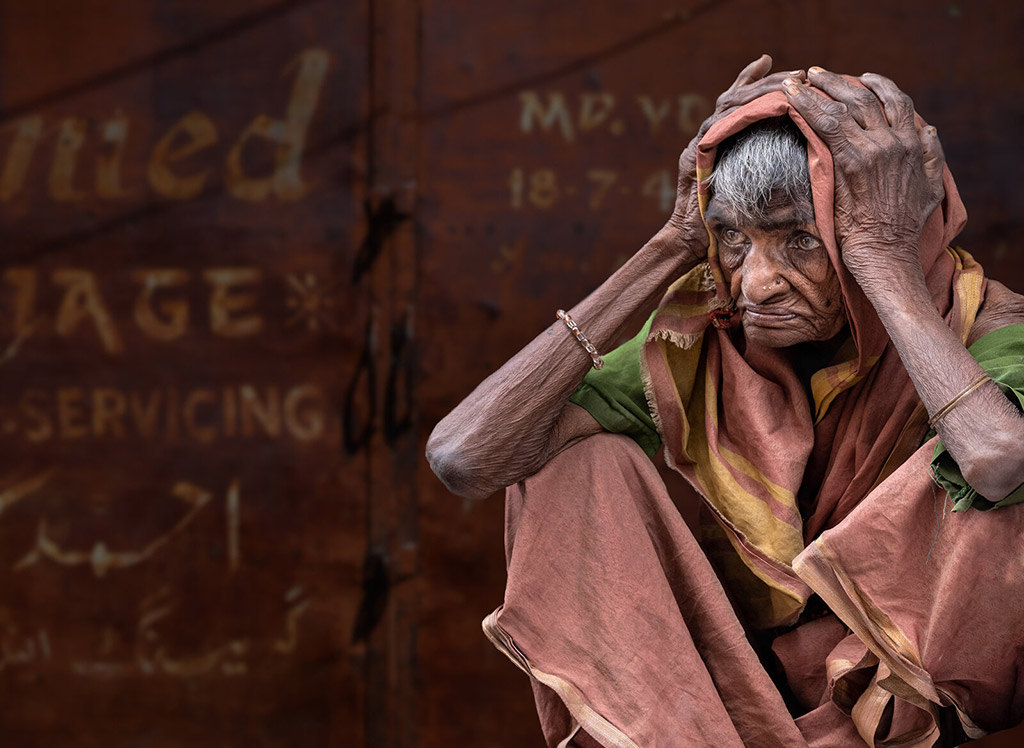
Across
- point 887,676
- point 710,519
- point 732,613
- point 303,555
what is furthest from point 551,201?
point 887,676

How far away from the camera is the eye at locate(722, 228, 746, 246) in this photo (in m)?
1.64

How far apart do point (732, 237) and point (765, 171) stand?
0.12 metres

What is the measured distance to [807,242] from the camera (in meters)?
1.61

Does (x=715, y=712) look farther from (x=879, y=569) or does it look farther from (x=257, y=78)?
(x=257, y=78)

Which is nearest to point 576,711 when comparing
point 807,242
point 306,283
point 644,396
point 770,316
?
point 644,396

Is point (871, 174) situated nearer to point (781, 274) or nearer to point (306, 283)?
point (781, 274)

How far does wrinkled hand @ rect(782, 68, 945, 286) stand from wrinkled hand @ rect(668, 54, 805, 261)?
114mm

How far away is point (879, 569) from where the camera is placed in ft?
4.84

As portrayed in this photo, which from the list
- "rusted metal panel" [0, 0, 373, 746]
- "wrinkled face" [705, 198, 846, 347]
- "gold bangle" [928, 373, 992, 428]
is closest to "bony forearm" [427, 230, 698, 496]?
"wrinkled face" [705, 198, 846, 347]

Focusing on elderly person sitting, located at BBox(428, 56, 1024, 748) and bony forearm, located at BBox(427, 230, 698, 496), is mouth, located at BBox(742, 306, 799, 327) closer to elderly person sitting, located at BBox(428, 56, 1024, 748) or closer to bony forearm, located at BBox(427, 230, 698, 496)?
elderly person sitting, located at BBox(428, 56, 1024, 748)

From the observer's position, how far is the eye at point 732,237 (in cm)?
164

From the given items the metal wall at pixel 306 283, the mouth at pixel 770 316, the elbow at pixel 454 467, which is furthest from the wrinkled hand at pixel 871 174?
the metal wall at pixel 306 283

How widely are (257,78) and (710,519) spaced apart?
1.74 m

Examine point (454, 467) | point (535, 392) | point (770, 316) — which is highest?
point (770, 316)
